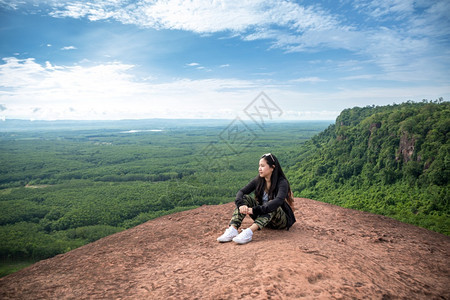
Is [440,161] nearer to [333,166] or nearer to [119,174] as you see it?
[333,166]

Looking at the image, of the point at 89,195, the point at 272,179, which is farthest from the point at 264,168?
the point at 89,195

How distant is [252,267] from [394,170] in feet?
99.1

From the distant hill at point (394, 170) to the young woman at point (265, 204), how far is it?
1599 centimetres

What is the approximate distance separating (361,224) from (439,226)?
49.4 feet

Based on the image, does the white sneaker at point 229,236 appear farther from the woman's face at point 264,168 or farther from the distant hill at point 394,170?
the distant hill at point 394,170

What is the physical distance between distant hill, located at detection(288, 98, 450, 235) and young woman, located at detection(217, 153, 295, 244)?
1599cm

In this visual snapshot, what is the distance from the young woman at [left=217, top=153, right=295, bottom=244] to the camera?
530cm

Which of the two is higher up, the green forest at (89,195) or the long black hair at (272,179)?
the long black hair at (272,179)

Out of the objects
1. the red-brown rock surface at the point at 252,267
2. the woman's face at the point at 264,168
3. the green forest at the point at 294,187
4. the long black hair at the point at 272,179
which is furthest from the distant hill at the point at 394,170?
the woman's face at the point at 264,168

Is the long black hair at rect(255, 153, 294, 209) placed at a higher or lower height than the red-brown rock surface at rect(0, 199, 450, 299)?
higher

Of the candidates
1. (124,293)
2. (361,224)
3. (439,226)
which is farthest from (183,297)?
(439,226)

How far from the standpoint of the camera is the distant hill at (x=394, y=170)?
22.2 m

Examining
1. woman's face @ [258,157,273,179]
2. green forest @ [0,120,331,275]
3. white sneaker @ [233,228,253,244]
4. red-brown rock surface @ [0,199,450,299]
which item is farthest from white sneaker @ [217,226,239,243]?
green forest @ [0,120,331,275]

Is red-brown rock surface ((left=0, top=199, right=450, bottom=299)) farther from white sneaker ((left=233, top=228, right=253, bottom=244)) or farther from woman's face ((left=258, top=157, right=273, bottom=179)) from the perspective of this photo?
woman's face ((left=258, top=157, right=273, bottom=179))
